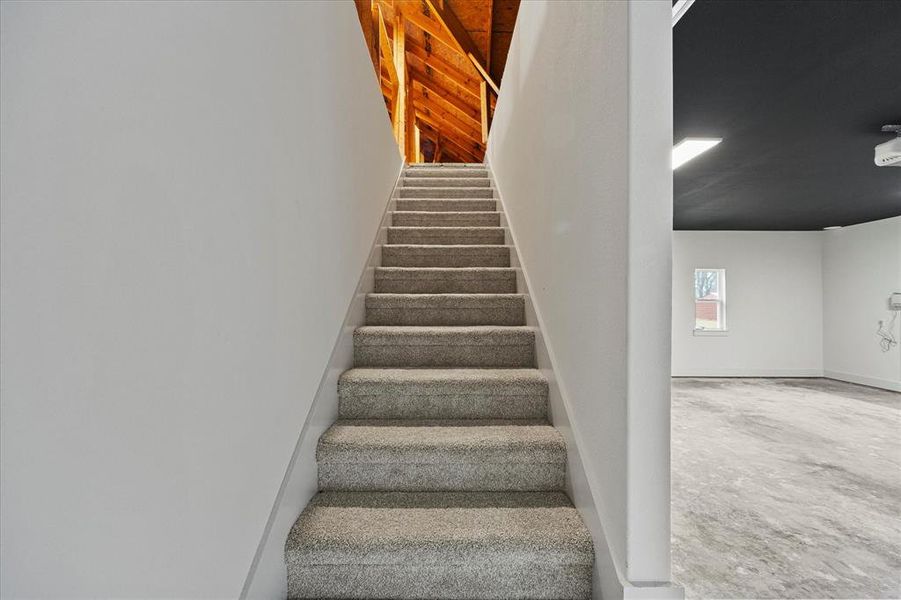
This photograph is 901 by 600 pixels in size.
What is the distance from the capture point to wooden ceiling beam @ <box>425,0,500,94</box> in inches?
224

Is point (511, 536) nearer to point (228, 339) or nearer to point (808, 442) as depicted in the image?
point (228, 339)

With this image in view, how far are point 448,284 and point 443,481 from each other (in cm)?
126

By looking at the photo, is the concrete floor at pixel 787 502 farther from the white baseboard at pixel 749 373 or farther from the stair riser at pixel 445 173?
the stair riser at pixel 445 173

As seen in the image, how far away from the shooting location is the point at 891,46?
1.85 meters

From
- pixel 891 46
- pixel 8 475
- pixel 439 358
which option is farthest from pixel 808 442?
pixel 8 475

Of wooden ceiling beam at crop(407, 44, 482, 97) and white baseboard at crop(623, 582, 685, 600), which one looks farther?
wooden ceiling beam at crop(407, 44, 482, 97)

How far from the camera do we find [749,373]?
689 centimetres

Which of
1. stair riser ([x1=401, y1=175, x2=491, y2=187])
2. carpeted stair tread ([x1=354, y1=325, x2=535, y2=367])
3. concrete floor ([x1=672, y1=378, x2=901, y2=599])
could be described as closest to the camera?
concrete floor ([x1=672, y1=378, x2=901, y2=599])

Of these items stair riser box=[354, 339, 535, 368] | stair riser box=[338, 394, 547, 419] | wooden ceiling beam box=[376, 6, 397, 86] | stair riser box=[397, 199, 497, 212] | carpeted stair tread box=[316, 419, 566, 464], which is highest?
wooden ceiling beam box=[376, 6, 397, 86]

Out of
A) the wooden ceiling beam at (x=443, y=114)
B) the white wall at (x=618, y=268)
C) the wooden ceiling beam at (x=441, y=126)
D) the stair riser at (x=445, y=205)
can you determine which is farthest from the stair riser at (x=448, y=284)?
the wooden ceiling beam at (x=441, y=126)

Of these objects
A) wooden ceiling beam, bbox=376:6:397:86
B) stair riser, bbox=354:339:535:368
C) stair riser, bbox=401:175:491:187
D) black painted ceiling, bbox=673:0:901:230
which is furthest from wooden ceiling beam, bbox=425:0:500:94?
stair riser, bbox=354:339:535:368

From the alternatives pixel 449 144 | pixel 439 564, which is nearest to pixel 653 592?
pixel 439 564

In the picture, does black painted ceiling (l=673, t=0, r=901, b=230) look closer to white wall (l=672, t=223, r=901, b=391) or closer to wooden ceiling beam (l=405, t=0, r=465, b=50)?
white wall (l=672, t=223, r=901, b=391)

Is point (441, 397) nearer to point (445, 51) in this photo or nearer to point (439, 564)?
point (439, 564)
